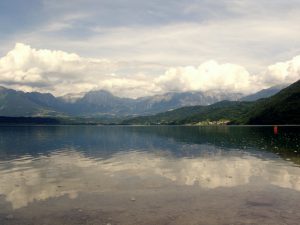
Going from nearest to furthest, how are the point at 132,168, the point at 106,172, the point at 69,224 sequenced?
the point at 69,224 → the point at 106,172 → the point at 132,168

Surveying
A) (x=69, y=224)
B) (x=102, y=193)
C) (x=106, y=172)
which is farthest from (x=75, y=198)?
(x=106, y=172)

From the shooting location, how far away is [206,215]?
34406 mm

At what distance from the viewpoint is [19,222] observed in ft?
106

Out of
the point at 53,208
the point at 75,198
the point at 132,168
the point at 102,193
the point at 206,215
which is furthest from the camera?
the point at 132,168

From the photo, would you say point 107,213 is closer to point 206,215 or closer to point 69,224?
point 69,224

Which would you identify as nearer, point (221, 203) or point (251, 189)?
point (221, 203)

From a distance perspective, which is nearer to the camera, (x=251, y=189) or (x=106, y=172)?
(x=251, y=189)

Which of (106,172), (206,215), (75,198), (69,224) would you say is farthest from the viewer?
(106,172)

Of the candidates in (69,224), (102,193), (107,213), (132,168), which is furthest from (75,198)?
(132,168)

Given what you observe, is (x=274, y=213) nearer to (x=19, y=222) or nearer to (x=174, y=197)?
(x=174, y=197)

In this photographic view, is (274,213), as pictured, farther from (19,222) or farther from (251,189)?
(19,222)

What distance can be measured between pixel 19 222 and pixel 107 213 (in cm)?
869

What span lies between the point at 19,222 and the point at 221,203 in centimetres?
2218

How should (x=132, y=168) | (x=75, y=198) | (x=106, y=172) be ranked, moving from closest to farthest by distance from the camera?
(x=75, y=198) < (x=106, y=172) < (x=132, y=168)
